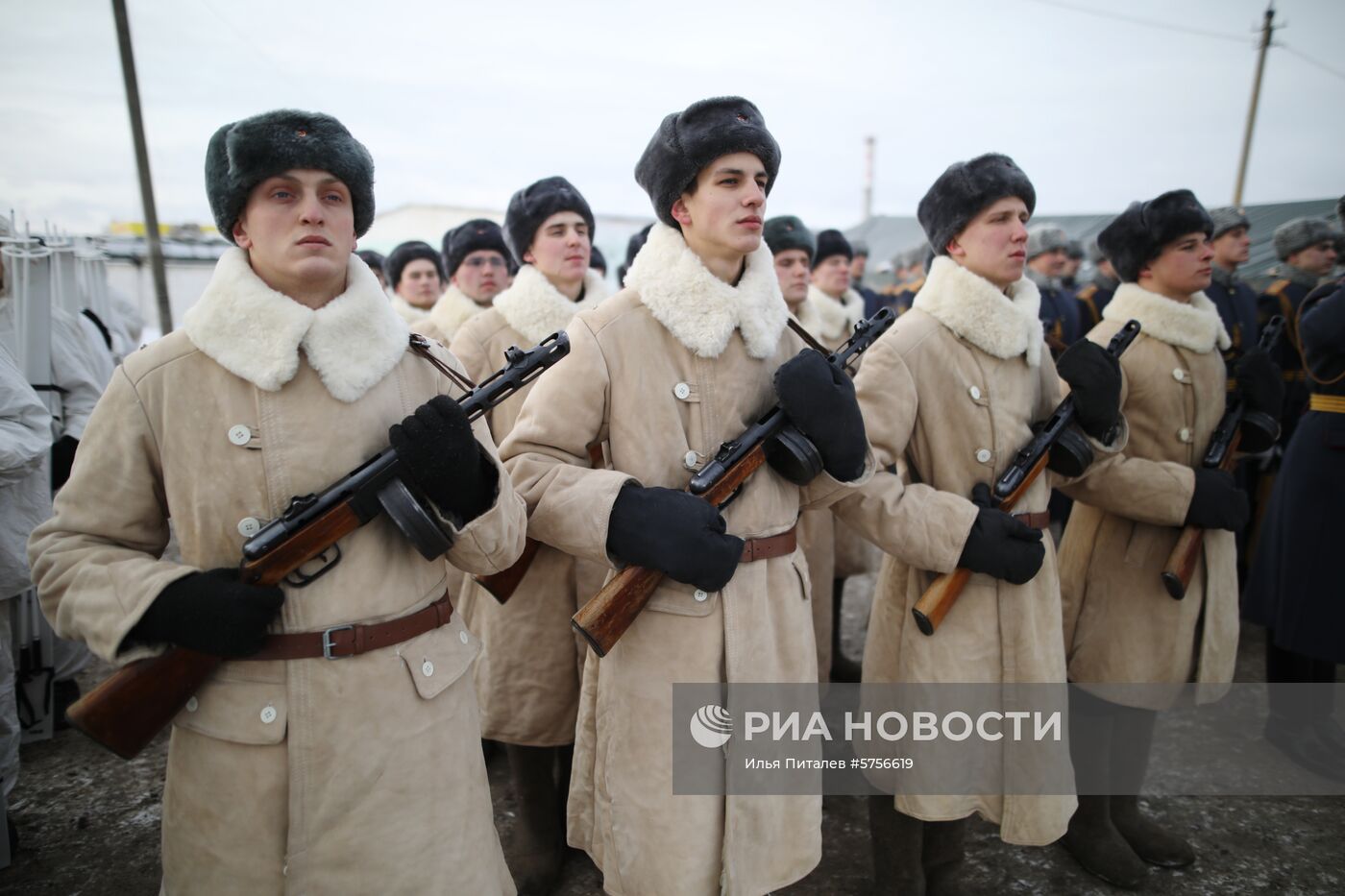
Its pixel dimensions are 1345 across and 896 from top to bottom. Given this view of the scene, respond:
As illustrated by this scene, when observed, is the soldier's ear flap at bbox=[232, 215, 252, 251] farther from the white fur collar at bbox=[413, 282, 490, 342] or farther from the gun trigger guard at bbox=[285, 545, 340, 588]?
the white fur collar at bbox=[413, 282, 490, 342]

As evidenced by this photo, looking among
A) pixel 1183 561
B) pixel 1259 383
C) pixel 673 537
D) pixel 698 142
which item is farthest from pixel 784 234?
pixel 673 537

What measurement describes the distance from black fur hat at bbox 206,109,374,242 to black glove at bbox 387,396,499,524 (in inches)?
24.8

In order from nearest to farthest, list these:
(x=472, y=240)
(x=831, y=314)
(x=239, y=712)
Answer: (x=239, y=712), (x=472, y=240), (x=831, y=314)

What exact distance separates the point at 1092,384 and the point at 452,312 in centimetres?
372

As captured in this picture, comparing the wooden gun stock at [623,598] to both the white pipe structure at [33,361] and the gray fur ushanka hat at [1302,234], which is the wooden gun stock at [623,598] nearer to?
the white pipe structure at [33,361]

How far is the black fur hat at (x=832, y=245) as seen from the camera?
6605 mm

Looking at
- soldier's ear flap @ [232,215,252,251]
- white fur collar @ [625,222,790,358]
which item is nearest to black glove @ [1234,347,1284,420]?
white fur collar @ [625,222,790,358]

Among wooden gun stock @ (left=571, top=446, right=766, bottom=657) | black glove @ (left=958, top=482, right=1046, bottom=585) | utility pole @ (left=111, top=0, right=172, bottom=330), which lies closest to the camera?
wooden gun stock @ (left=571, top=446, right=766, bottom=657)

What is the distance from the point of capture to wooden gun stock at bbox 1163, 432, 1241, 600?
3.10 meters

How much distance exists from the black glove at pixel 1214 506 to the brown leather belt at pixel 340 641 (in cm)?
295

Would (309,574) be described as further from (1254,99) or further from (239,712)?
(1254,99)

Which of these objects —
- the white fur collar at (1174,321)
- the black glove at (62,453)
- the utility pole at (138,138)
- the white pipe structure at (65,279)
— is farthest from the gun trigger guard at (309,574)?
the utility pole at (138,138)

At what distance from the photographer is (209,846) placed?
71.1 inches

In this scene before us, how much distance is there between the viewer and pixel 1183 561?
3.12 meters
